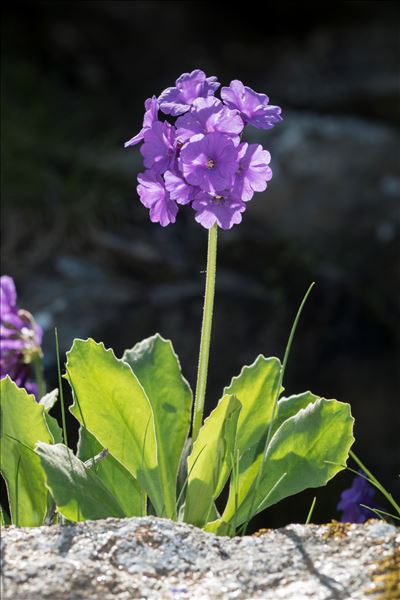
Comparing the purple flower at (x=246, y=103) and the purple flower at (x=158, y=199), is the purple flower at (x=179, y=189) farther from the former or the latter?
the purple flower at (x=246, y=103)

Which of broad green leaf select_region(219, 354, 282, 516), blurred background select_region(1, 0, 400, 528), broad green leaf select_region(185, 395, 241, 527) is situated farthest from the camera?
blurred background select_region(1, 0, 400, 528)

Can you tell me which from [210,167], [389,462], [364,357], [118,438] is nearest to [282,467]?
[118,438]

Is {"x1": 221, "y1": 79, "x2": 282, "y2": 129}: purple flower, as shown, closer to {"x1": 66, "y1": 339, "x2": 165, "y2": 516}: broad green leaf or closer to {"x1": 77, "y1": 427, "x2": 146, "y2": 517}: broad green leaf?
{"x1": 66, "y1": 339, "x2": 165, "y2": 516}: broad green leaf

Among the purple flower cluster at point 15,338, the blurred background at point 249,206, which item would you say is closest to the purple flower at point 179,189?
the purple flower cluster at point 15,338

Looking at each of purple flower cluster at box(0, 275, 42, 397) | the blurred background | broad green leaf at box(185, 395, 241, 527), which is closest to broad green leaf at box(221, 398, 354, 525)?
broad green leaf at box(185, 395, 241, 527)

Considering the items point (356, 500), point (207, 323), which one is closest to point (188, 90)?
point (207, 323)

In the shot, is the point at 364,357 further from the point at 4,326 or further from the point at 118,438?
the point at 118,438
